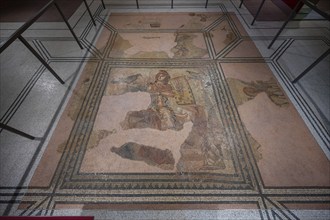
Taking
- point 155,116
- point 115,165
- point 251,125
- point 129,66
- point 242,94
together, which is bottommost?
point 115,165

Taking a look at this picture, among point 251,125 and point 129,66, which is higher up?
point 129,66

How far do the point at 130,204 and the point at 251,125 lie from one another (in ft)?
4.63

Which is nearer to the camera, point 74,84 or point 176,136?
point 176,136

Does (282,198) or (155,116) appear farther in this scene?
(155,116)

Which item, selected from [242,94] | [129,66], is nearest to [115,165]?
[129,66]

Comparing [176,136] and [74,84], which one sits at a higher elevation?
[74,84]

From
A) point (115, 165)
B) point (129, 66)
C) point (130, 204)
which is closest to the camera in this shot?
point (130, 204)

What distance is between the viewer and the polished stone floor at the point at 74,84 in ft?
4.84

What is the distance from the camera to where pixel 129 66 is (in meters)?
2.51

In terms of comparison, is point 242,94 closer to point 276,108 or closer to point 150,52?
point 276,108

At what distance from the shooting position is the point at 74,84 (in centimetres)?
230

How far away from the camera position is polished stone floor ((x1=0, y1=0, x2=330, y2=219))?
148 centimetres

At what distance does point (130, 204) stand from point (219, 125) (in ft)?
3.74

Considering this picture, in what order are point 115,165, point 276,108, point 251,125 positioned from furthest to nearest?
point 276,108, point 251,125, point 115,165
